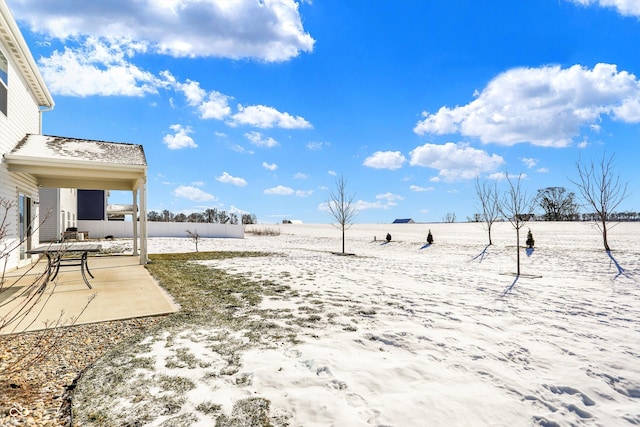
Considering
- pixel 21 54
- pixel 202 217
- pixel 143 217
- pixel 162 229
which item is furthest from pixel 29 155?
pixel 202 217

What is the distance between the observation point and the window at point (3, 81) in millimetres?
8172

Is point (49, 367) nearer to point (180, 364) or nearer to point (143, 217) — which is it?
point (180, 364)

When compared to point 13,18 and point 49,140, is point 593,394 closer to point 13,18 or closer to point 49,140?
point 13,18

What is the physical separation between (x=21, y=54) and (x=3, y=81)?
3.98 ft

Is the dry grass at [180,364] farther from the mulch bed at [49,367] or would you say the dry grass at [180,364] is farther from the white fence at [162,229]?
the white fence at [162,229]

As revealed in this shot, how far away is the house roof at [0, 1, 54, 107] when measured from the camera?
25.0 feet

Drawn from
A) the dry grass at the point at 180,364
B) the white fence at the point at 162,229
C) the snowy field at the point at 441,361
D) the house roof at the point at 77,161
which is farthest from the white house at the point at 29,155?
the white fence at the point at 162,229

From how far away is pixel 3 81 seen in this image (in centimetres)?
829

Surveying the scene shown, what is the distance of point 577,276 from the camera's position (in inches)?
404

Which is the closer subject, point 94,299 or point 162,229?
point 94,299

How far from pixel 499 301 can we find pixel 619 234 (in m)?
21.4

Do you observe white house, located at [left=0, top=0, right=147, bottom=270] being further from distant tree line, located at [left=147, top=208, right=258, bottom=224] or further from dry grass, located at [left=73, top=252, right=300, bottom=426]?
distant tree line, located at [left=147, top=208, right=258, bottom=224]

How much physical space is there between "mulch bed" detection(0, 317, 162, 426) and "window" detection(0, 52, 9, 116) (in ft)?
23.5

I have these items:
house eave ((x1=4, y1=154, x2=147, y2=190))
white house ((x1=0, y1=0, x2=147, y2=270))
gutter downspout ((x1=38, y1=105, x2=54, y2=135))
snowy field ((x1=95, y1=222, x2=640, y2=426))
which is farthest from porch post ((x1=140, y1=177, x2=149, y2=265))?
snowy field ((x1=95, y1=222, x2=640, y2=426))
